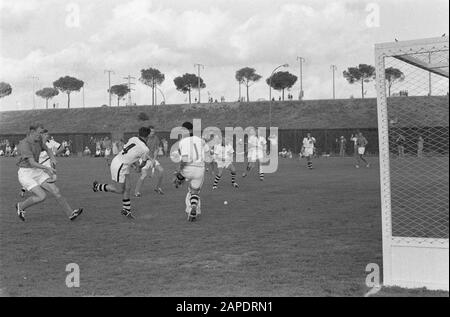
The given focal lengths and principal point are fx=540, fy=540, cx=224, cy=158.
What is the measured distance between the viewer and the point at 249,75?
126 metres

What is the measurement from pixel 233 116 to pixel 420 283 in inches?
2598

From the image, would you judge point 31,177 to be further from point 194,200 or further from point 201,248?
point 201,248

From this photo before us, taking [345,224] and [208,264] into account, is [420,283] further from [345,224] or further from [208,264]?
[345,224]

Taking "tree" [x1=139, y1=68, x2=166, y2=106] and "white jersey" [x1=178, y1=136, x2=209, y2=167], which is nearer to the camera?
"white jersey" [x1=178, y1=136, x2=209, y2=167]

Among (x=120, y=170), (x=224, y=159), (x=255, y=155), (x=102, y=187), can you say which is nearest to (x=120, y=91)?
(x=255, y=155)

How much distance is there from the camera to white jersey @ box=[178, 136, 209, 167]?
433 inches

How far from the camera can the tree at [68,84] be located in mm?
127812

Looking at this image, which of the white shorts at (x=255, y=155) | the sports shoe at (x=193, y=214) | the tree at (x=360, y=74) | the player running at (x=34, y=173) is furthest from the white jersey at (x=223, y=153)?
the tree at (x=360, y=74)

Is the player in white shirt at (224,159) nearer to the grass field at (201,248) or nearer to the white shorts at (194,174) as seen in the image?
the grass field at (201,248)

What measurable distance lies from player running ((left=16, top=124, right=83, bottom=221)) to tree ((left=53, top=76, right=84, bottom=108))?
4788 inches

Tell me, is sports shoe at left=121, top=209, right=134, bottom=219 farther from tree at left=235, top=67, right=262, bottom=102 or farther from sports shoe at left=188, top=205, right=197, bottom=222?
tree at left=235, top=67, right=262, bottom=102

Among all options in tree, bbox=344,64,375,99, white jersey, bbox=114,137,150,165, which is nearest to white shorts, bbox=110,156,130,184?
white jersey, bbox=114,137,150,165

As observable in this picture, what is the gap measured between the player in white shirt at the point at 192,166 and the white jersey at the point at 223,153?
754 centimetres
